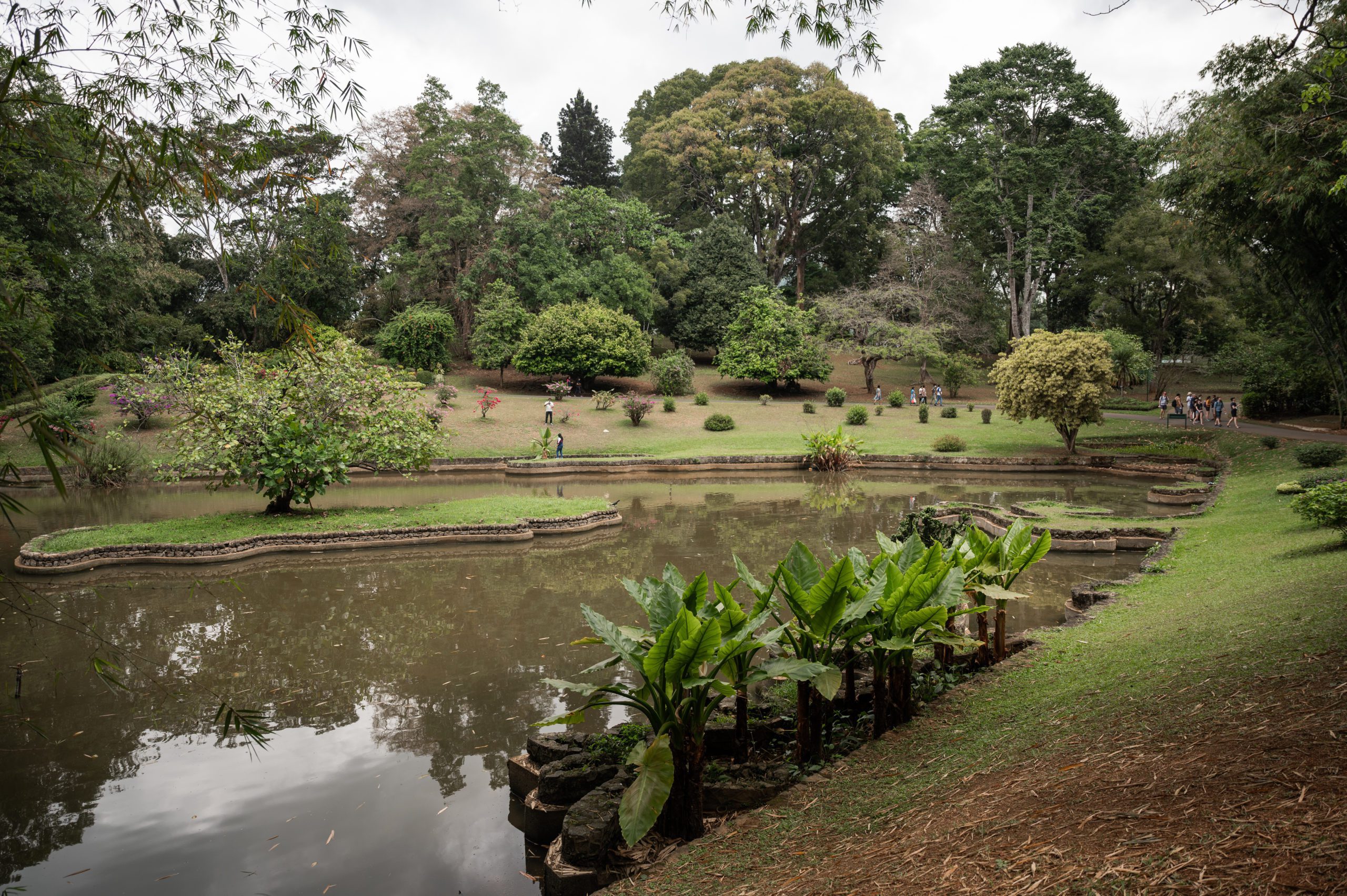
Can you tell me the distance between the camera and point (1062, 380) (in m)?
22.8

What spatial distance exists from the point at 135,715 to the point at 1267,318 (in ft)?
109

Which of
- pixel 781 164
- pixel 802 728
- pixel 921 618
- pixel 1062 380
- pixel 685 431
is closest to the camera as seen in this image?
pixel 921 618

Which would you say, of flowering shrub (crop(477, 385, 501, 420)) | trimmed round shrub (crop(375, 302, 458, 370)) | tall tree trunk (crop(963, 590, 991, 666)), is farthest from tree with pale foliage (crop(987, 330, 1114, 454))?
trimmed round shrub (crop(375, 302, 458, 370))

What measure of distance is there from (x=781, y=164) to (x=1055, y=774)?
136 feet

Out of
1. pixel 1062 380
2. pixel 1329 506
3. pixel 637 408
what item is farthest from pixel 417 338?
pixel 1329 506

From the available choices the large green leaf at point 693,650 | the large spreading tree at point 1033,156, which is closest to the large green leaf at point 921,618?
the large green leaf at point 693,650

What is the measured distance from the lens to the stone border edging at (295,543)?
11.4 meters

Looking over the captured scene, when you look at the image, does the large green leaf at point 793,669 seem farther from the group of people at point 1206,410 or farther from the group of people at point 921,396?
the group of people at point 921,396

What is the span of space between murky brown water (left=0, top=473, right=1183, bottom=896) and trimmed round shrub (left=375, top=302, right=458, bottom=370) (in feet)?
61.5

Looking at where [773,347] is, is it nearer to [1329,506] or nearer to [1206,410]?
[1206,410]

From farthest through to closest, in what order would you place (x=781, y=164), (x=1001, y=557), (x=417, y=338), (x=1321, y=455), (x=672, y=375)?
(x=781, y=164), (x=672, y=375), (x=417, y=338), (x=1321, y=455), (x=1001, y=557)

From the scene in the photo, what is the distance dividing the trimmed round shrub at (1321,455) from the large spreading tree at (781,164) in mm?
28484

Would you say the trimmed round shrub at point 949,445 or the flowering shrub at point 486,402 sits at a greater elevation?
the flowering shrub at point 486,402

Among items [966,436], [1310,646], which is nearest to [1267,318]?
[966,436]
